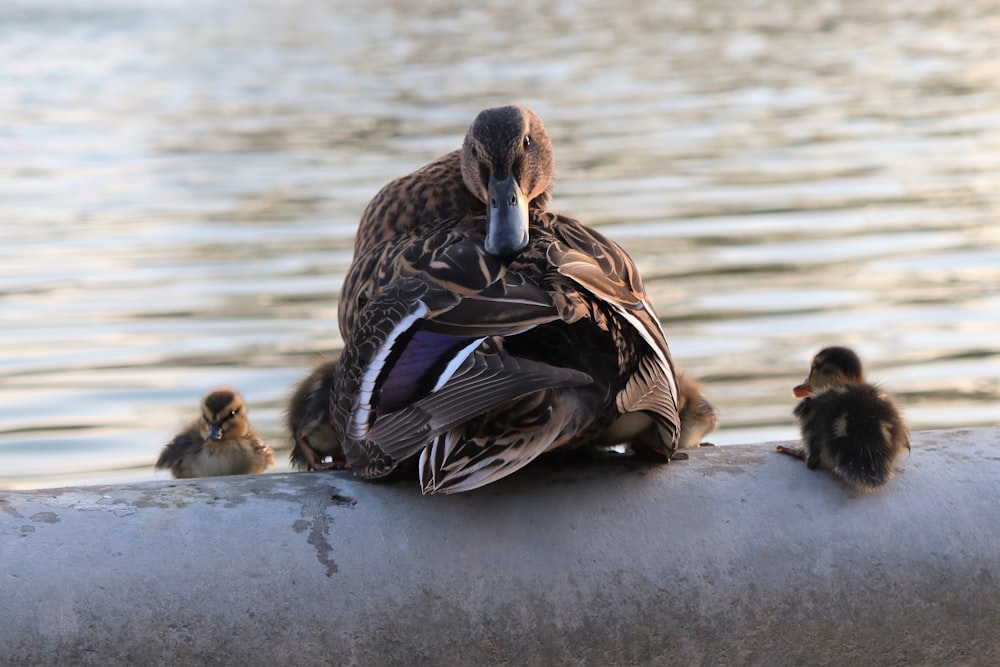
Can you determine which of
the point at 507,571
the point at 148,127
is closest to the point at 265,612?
the point at 507,571

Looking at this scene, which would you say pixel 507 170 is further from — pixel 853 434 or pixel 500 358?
pixel 853 434

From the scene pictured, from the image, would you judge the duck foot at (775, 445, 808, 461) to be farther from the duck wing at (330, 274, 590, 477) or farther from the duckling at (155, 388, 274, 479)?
the duckling at (155, 388, 274, 479)

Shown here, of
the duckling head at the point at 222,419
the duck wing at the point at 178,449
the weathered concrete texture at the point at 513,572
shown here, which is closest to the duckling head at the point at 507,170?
the weathered concrete texture at the point at 513,572

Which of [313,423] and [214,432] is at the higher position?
[313,423]

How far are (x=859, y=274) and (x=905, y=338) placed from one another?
1.10 meters

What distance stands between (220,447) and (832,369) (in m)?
1.86

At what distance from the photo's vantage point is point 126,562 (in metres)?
3.04

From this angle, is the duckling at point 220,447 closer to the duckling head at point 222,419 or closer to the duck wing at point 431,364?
the duckling head at point 222,419

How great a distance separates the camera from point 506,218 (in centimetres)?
343

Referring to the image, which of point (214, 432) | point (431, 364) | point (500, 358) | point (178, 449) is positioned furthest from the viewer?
point (178, 449)

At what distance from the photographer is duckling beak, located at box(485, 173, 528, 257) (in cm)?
329

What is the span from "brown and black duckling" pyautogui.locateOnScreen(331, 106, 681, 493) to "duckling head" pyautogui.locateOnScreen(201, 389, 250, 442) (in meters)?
1.14

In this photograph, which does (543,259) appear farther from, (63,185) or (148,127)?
(148,127)

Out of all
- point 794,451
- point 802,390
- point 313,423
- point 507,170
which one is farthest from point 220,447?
point 794,451
